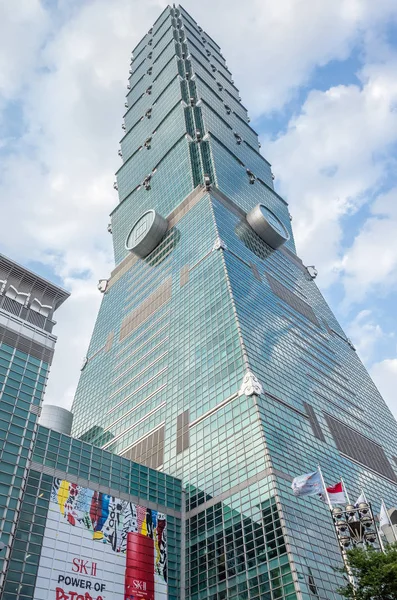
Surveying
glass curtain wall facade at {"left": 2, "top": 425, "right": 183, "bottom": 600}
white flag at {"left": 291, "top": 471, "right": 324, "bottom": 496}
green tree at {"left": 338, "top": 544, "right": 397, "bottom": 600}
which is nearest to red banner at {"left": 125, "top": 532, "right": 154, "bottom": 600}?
glass curtain wall facade at {"left": 2, "top": 425, "right": 183, "bottom": 600}

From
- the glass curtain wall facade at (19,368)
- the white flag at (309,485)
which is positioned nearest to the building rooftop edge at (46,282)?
the glass curtain wall facade at (19,368)

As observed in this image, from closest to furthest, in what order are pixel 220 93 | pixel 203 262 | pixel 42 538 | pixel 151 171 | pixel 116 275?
pixel 42 538, pixel 203 262, pixel 116 275, pixel 151 171, pixel 220 93

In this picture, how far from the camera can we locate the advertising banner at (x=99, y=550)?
49.7 metres

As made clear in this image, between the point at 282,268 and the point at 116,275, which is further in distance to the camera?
the point at 116,275

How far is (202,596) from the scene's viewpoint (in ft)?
183

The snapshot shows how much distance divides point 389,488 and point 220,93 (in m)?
139

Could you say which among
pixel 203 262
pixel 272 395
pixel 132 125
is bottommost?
pixel 272 395

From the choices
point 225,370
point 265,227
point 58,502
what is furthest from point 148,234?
point 58,502

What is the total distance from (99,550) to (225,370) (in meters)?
28.7

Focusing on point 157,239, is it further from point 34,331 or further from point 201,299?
point 34,331

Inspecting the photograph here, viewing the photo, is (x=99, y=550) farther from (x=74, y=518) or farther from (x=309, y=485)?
(x=309, y=485)

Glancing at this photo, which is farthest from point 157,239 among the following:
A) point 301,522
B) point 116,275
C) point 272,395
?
point 301,522

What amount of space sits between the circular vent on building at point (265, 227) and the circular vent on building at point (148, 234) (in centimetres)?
2012

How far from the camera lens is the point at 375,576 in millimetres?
31781
